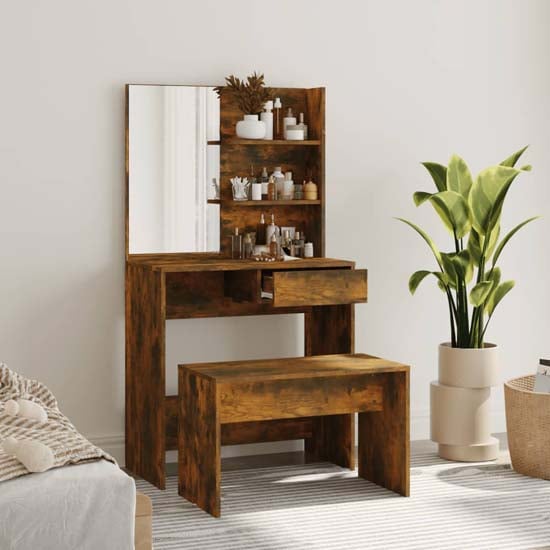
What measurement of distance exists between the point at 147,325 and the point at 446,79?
73.3 inches

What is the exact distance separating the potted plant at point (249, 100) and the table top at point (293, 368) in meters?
0.98

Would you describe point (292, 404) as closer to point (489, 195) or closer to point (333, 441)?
point (333, 441)

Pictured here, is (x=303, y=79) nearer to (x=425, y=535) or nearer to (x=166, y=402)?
(x=166, y=402)

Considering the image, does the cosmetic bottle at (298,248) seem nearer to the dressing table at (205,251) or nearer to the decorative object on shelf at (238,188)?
the dressing table at (205,251)

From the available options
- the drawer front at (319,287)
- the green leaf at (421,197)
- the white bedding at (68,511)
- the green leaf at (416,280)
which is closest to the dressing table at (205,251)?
the drawer front at (319,287)

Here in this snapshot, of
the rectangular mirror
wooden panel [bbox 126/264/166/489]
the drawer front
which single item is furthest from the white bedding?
the rectangular mirror

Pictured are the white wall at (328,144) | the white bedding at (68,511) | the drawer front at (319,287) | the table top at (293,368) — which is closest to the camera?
the white bedding at (68,511)

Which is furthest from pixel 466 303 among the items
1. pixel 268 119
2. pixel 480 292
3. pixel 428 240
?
pixel 268 119

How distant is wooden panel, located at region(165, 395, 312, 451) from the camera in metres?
4.54

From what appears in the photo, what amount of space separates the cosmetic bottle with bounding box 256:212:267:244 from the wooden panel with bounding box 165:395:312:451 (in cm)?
76

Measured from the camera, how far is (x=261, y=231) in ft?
15.5

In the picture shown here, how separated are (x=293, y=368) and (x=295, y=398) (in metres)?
0.13

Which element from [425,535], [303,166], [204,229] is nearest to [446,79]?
[303,166]

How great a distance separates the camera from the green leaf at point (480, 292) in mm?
4457
